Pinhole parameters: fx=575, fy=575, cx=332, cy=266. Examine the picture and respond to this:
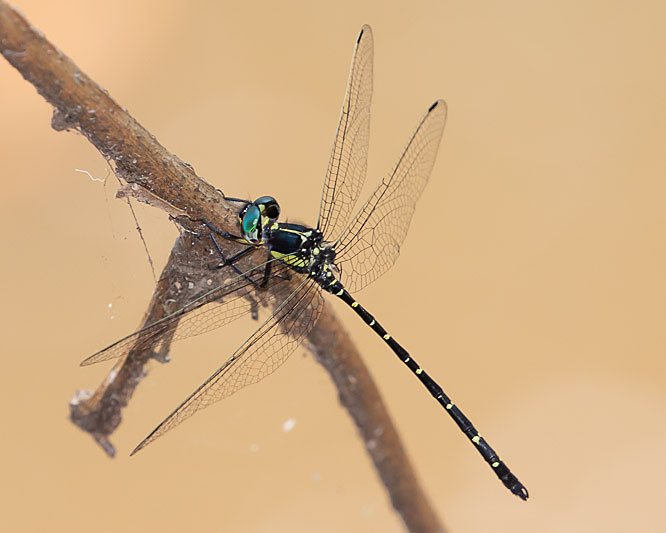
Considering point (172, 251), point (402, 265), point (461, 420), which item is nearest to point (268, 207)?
point (172, 251)

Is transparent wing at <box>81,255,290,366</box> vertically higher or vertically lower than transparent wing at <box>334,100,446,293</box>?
lower

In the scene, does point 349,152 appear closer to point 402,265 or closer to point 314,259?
point 314,259

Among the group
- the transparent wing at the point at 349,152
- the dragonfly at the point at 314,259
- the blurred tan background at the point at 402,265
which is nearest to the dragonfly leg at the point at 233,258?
the dragonfly at the point at 314,259

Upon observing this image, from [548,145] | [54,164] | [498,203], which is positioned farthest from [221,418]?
[548,145]

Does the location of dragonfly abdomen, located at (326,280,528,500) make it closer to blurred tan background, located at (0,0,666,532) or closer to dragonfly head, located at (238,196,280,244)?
dragonfly head, located at (238,196,280,244)

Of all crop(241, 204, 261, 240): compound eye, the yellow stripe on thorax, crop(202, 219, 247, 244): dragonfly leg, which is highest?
crop(241, 204, 261, 240): compound eye

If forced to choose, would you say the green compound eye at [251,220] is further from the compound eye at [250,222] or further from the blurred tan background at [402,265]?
the blurred tan background at [402,265]

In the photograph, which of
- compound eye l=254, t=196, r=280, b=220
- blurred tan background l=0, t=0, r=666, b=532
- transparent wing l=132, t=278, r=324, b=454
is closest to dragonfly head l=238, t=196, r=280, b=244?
compound eye l=254, t=196, r=280, b=220
